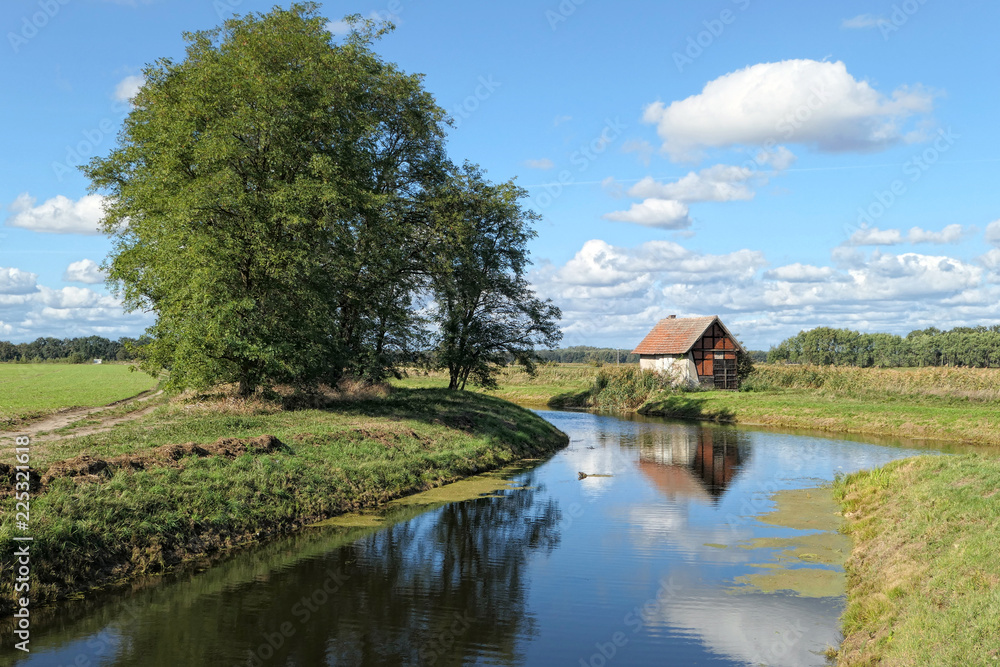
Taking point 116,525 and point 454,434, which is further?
point 454,434

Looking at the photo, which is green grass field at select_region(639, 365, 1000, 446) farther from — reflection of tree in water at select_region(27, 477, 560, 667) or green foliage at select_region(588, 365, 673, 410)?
reflection of tree in water at select_region(27, 477, 560, 667)

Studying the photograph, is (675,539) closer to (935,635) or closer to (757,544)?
(757,544)

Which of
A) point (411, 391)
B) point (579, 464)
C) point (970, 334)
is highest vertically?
point (970, 334)

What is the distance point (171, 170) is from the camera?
81.2ft

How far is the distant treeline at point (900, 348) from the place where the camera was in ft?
325

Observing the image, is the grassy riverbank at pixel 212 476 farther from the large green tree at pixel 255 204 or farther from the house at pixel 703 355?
the house at pixel 703 355

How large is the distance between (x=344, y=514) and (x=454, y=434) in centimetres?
972

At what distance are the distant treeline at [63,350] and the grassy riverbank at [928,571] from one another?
→ 323 feet

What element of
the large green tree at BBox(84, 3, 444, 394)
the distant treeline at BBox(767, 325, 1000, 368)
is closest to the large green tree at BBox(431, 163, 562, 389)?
the large green tree at BBox(84, 3, 444, 394)

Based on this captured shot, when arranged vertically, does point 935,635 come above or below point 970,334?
below

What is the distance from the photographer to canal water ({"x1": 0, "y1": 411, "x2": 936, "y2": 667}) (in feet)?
30.0

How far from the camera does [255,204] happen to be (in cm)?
2384

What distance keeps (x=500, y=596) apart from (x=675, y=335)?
54421mm

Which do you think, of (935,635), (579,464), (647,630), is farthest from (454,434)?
(935,635)
